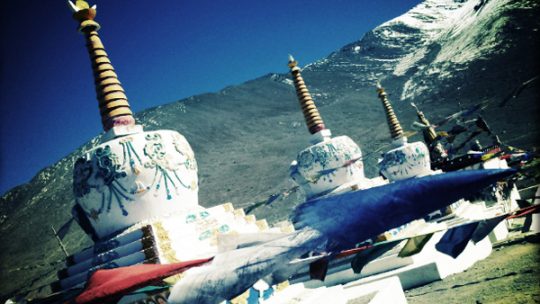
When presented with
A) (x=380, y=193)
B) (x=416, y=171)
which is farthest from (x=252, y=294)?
(x=416, y=171)

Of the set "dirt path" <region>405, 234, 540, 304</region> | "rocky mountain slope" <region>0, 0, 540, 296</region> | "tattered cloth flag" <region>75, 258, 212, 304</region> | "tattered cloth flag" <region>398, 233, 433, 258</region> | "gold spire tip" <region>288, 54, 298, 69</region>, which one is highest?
"rocky mountain slope" <region>0, 0, 540, 296</region>

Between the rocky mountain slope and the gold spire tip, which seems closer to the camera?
the gold spire tip

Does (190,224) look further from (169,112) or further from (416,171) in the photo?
(169,112)

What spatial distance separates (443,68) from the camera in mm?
58438

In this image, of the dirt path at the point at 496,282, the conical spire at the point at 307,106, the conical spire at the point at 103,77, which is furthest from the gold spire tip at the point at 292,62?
the dirt path at the point at 496,282

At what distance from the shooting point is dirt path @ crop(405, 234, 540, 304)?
5527 millimetres

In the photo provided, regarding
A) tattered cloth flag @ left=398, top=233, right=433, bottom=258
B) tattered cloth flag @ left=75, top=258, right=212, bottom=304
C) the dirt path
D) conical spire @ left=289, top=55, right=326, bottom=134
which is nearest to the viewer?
tattered cloth flag @ left=398, top=233, right=433, bottom=258

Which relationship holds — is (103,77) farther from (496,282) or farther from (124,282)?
(496,282)

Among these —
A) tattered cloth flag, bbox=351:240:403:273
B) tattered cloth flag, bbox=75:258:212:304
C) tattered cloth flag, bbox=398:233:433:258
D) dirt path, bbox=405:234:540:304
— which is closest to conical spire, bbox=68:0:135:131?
tattered cloth flag, bbox=75:258:212:304

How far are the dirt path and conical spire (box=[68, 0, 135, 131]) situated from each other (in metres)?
6.20

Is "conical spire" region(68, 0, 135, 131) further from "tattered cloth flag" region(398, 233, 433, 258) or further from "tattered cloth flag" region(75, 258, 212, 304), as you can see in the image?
"tattered cloth flag" region(398, 233, 433, 258)

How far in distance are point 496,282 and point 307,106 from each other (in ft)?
22.5

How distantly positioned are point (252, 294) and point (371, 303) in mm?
1745

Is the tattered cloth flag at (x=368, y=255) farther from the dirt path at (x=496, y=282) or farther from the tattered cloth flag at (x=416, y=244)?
the dirt path at (x=496, y=282)
